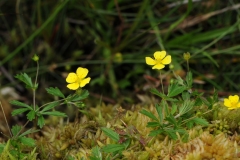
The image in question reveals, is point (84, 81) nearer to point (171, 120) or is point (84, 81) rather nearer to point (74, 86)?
point (74, 86)

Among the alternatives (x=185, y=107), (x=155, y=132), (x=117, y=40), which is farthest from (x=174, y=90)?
(x=117, y=40)

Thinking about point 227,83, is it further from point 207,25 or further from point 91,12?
point 91,12

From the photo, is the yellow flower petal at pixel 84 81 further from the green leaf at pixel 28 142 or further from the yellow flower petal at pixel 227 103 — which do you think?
the yellow flower petal at pixel 227 103

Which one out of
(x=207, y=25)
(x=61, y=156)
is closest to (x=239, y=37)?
(x=207, y=25)

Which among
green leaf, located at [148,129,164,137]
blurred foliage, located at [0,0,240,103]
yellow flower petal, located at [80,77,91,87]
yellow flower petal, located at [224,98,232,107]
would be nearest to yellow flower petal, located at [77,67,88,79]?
yellow flower petal, located at [80,77,91,87]

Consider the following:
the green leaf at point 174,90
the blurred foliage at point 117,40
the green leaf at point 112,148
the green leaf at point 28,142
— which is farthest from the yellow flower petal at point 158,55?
the blurred foliage at point 117,40

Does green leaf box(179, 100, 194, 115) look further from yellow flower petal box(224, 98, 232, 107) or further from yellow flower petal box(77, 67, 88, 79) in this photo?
yellow flower petal box(77, 67, 88, 79)

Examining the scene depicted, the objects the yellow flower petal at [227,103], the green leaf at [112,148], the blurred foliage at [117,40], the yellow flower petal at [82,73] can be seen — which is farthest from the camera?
the blurred foliage at [117,40]

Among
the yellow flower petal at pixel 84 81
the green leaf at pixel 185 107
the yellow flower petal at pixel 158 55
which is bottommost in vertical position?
the green leaf at pixel 185 107
